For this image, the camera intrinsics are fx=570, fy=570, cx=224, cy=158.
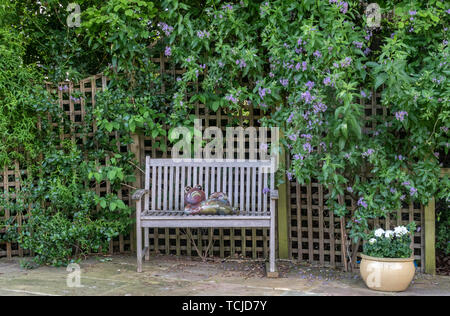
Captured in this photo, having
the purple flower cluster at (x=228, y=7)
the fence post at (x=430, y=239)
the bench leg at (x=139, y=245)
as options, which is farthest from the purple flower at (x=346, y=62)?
the bench leg at (x=139, y=245)

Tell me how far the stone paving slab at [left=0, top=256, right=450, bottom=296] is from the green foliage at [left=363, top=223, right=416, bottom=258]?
0.30 metres

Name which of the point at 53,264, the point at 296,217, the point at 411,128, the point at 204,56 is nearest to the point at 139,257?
the point at 53,264

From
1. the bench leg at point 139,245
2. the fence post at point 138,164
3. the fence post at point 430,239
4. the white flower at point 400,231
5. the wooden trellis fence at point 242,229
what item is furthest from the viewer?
the fence post at point 138,164

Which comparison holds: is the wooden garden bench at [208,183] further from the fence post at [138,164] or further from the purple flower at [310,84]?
the purple flower at [310,84]

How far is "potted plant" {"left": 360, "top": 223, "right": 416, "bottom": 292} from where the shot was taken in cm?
439

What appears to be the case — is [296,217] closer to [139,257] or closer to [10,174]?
[139,257]

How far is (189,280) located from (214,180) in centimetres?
109

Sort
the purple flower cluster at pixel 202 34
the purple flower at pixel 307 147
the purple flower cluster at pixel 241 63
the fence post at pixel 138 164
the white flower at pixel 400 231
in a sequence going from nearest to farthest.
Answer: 1. the white flower at pixel 400 231
2. the purple flower at pixel 307 147
3. the purple flower cluster at pixel 241 63
4. the purple flower cluster at pixel 202 34
5. the fence post at pixel 138 164

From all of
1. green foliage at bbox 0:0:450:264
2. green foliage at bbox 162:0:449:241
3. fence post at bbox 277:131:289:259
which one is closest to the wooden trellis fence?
fence post at bbox 277:131:289:259

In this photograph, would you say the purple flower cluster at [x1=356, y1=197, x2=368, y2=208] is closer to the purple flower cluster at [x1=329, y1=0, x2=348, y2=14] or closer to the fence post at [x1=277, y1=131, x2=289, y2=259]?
the fence post at [x1=277, y1=131, x2=289, y2=259]

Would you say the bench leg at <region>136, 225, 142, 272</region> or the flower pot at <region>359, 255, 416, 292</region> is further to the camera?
the bench leg at <region>136, 225, 142, 272</region>

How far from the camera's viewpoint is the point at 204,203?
16.6 ft

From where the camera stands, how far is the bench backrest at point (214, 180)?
533 centimetres

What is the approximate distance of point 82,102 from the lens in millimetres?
5715
